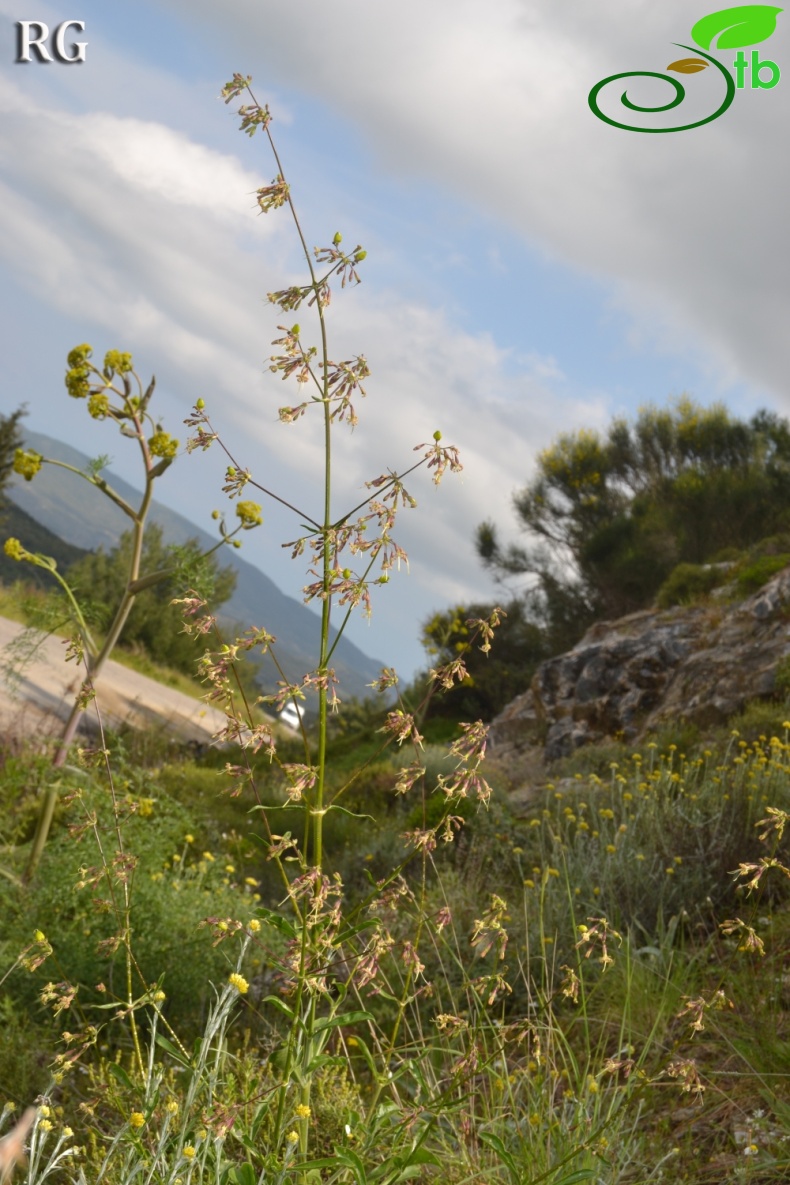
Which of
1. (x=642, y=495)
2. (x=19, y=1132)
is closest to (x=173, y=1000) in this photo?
(x=19, y=1132)

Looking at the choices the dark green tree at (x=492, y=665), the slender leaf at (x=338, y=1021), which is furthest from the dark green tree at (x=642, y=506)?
the slender leaf at (x=338, y=1021)

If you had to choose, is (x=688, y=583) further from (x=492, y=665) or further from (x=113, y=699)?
(x=113, y=699)

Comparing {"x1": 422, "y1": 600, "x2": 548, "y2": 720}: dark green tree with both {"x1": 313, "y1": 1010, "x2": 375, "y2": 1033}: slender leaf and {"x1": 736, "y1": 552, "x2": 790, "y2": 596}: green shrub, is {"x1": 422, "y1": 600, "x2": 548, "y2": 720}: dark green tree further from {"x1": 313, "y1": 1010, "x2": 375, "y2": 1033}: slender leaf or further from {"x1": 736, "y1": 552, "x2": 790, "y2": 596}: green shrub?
{"x1": 313, "y1": 1010, "x2": 375, "y2": 1033}: slender leaf

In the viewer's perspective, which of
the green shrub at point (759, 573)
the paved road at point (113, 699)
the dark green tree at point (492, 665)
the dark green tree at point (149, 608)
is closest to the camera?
the green shrub at point (759, 573)

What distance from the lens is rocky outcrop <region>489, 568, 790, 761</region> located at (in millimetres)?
8891

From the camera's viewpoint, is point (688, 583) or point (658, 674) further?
point (688, 583)

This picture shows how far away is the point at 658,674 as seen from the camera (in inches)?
392

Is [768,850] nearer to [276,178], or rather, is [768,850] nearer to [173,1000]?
[173,1000]

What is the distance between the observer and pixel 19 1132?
Result: 385 mm

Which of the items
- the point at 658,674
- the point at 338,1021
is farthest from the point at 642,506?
the point at 338,1021

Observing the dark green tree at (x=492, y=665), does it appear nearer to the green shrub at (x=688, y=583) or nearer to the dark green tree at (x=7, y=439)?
the green shrub at (x=688, y=583)

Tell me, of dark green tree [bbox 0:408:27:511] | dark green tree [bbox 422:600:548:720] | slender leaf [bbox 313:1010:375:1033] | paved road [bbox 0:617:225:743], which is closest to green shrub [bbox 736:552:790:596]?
dark green tree [bbox 422:600:548:720]

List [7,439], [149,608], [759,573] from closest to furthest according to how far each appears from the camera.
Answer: [759,573] → [149,608] → [7,439]

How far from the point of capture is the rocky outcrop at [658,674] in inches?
350
